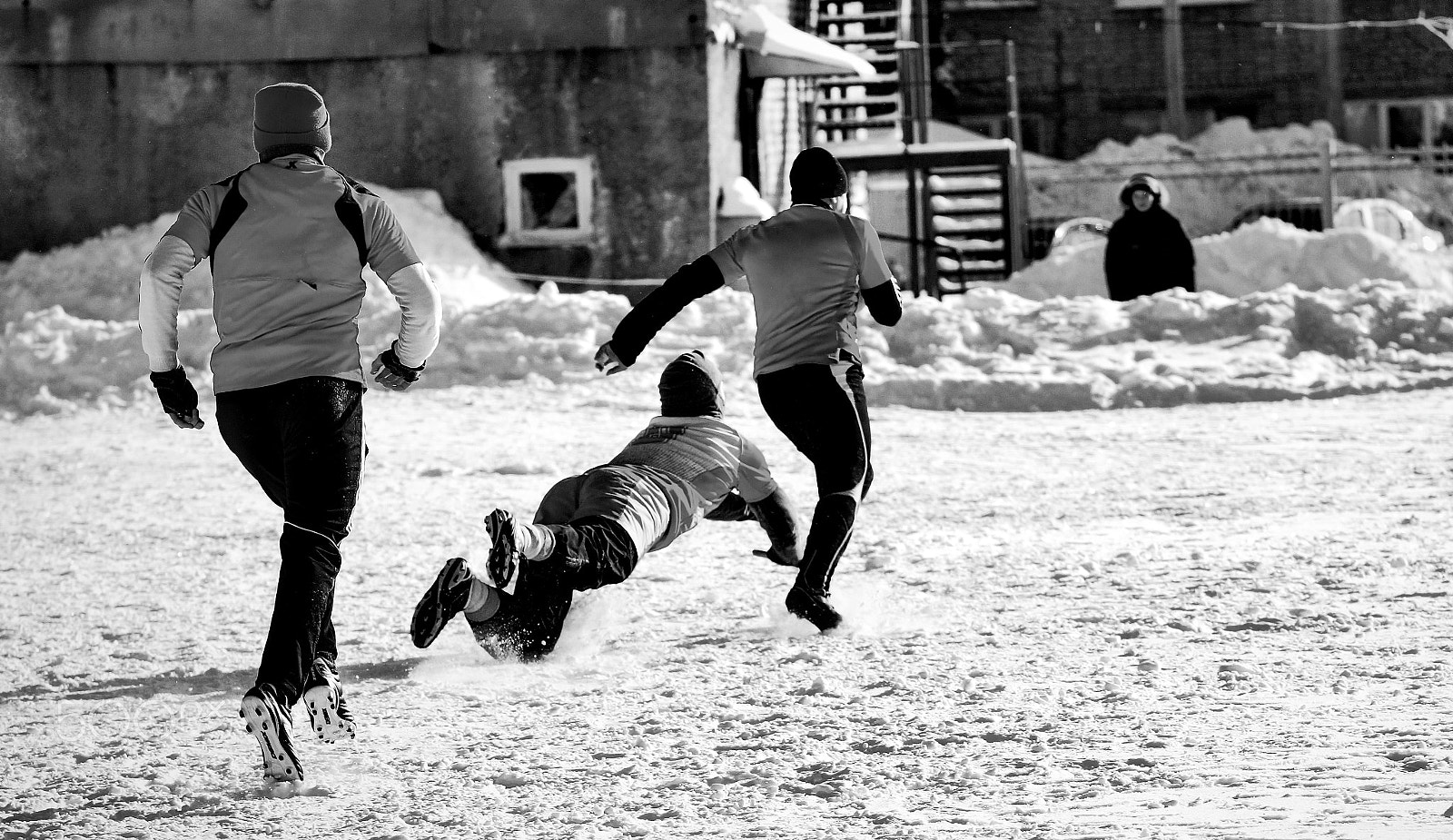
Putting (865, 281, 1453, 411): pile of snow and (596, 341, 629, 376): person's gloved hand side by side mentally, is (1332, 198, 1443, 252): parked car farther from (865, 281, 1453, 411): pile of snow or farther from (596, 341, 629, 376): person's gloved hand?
(596, 341, 629, 376): person's gloved hand

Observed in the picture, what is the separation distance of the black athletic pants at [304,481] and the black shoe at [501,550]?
557 mm

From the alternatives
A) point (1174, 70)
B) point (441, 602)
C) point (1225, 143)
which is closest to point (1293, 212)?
point (1225, 143)

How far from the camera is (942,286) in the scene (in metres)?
20.6

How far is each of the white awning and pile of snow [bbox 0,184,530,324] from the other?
317 centimetres

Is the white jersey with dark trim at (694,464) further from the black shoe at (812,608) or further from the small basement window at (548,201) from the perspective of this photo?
the small basement window at (548,201)

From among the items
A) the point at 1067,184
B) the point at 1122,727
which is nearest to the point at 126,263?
the point at 1122,727

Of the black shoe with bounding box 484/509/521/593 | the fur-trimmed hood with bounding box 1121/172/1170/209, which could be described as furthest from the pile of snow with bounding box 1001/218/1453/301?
the black shoe with bounding box 484/509/521/593

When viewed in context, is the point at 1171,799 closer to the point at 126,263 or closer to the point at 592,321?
the point at 592,321

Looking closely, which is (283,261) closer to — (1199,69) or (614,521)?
(614,521)

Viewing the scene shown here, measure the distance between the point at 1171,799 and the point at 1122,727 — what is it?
612 millimetres

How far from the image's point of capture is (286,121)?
413 cm

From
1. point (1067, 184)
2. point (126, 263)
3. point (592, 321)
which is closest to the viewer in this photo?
point (592, 321)

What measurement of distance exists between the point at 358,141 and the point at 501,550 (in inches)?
495

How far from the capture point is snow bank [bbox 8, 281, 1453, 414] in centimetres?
1209
